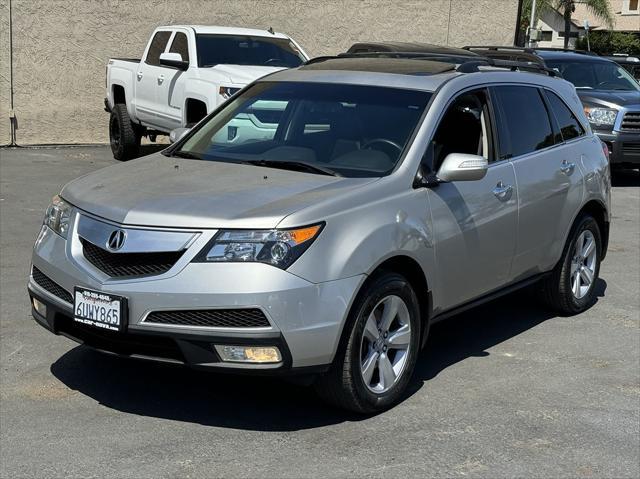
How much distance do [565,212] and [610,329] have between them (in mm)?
907

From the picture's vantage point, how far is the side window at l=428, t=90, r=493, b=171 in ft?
18.9

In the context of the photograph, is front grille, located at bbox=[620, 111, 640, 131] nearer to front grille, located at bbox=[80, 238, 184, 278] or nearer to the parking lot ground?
the parking lot ground

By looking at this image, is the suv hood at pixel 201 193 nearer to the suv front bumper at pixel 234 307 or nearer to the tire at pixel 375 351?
the suv front bumper at pixel 234 307

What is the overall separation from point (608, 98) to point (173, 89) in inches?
242

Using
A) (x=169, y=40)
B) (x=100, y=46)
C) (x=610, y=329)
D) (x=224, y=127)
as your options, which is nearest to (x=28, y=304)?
(x=224, y=127)

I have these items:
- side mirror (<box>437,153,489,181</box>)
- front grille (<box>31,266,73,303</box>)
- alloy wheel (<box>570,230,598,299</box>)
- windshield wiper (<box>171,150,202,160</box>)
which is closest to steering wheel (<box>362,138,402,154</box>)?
side mirror (<box>437,153,489,181</box>)

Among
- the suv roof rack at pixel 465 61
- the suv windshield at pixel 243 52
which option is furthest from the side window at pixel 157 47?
the suv roof rack at pixel 465 61

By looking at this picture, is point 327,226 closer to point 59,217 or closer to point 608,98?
point 59,217

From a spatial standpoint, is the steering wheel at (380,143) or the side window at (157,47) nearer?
the steering wheel at (380,143)

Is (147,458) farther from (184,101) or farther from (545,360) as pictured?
(184,101)

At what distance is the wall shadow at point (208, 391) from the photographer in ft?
16.6

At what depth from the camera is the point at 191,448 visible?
4621 millimetres

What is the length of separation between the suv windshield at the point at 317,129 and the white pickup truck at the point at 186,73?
5.41 meters

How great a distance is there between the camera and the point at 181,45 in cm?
1316
